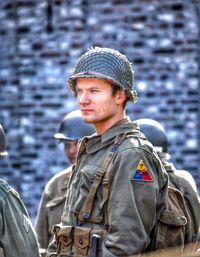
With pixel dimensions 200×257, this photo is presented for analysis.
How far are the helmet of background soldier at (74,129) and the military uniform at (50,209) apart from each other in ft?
2.00

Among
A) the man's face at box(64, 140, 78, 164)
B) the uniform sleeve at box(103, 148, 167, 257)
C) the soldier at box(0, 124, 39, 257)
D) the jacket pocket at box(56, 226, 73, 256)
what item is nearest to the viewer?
the uniform sleeve at box(103, 148, 167, 257)

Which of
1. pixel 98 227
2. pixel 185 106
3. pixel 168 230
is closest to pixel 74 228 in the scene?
pixel 98 227

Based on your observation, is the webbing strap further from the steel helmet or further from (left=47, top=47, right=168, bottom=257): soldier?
the steel helmet

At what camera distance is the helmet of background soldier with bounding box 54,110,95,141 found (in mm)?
9516

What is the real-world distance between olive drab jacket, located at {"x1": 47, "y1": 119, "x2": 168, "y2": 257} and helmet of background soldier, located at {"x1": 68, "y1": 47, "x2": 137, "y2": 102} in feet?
0.75

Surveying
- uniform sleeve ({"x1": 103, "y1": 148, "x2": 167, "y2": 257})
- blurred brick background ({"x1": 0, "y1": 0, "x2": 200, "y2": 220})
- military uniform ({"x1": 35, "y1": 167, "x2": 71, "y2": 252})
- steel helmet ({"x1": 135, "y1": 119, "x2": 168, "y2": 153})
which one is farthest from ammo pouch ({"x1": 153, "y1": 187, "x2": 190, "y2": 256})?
blurred brick background ({"x1": 0, "y1": 0, "x2": 200, "y2": 220})

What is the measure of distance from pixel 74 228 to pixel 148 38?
5.35 m

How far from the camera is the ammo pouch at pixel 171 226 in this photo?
6109 millimetres

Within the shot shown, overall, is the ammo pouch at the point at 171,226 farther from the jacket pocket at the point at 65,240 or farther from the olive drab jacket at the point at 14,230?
the olive drab jacket at the point at 14,230

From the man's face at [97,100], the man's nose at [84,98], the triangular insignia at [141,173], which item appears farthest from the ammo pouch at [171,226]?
the man's nose at [84,98]

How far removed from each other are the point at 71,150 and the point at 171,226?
3222mm

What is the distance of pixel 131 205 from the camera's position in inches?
231

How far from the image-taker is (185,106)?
1116 cm

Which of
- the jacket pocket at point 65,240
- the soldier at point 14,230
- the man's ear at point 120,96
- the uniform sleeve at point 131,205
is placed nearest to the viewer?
the uniform sleeve at point 131,205
